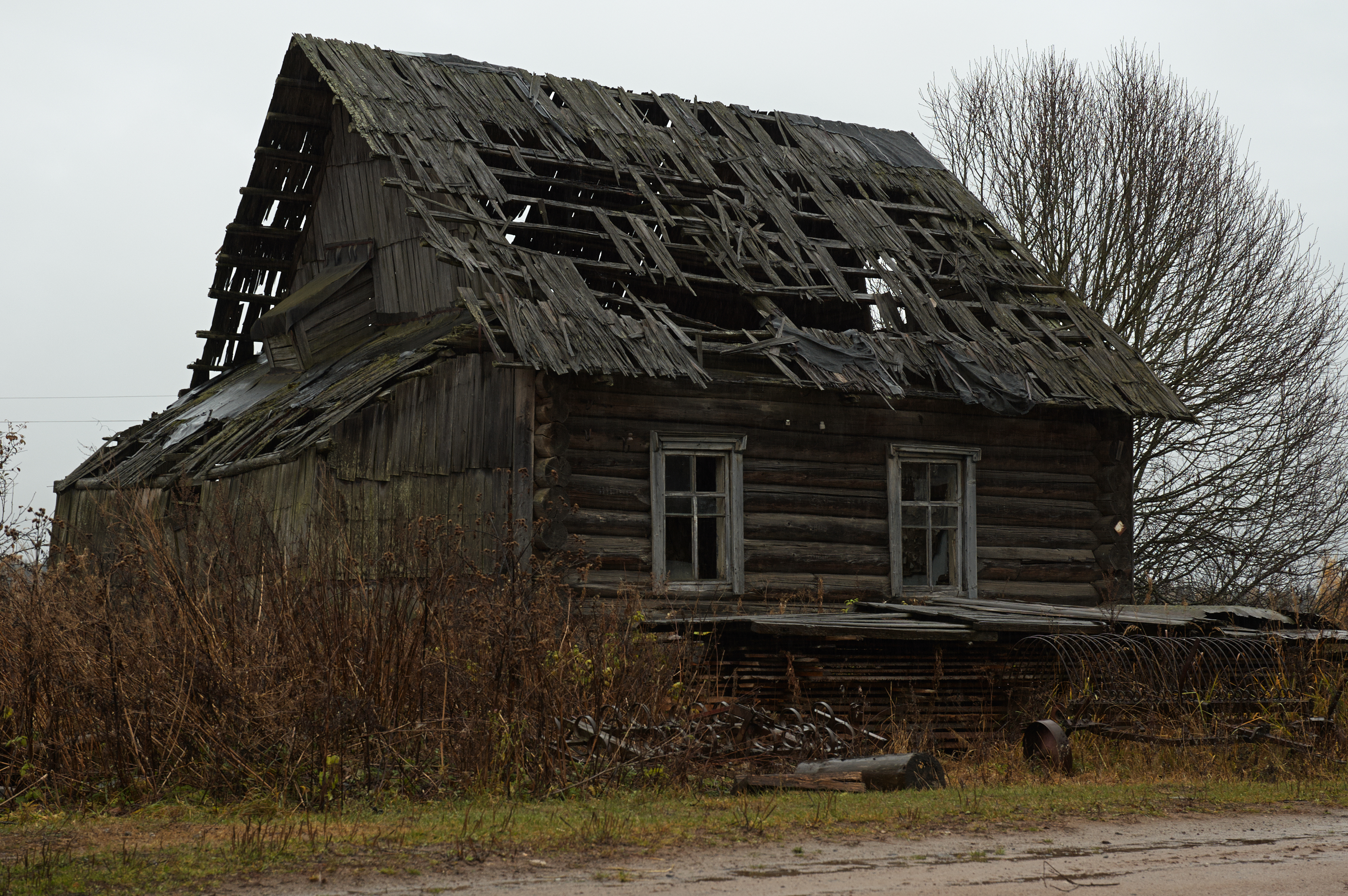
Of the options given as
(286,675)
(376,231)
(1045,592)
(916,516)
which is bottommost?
(286,675)

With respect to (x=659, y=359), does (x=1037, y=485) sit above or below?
below

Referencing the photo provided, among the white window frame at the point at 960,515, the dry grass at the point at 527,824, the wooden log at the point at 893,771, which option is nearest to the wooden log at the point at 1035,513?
the white window frame at the point at 960,515

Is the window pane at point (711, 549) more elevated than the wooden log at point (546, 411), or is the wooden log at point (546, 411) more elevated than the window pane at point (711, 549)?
the wooden log at point (546, 411)

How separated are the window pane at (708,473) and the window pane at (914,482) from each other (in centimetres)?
222

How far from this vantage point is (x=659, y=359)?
12078 mm

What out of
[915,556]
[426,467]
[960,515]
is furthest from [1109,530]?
[426,467]

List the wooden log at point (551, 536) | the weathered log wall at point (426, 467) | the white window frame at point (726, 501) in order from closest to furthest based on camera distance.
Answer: the wooden log at point (551, 536) < the weathered log wall at point (426, 467) < the white window frame at point (726, 501)

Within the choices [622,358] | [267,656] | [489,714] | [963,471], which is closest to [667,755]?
[489,714]

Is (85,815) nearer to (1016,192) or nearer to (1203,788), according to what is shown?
(1203,788)

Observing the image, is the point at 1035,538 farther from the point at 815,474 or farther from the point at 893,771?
the point at 893,771

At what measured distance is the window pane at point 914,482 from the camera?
14406 millimetres

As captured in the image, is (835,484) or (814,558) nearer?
(814,558)

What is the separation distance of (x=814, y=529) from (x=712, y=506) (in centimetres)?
107

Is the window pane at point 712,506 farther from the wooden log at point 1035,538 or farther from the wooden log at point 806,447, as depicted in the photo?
the wooden log at point 1035,538
